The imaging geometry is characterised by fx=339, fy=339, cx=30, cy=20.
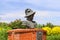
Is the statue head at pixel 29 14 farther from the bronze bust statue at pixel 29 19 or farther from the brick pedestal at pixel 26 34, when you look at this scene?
the brick pedestal at pixel 26 34

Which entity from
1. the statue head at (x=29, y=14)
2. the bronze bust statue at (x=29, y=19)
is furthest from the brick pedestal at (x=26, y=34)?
the statue head at (x=29, y=14)

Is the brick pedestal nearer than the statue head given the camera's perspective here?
Yes

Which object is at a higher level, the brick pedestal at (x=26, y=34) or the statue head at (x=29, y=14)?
the statue head at (x=29, y=14)

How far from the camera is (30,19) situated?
9727 mm

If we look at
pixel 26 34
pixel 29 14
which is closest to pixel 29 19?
pixel 29 14

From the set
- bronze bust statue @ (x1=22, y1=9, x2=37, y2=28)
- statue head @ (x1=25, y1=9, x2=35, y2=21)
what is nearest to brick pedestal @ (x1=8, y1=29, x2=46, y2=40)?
bronze bust statue @ (x1=22, y1=9, x2=37, y2=28)

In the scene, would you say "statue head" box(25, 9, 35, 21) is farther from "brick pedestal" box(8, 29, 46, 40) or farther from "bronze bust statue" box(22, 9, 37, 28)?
"brick pedestal" box(8, 29, 46, 40)

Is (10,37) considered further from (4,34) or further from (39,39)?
(4,34)

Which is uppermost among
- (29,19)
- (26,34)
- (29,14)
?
(29,14)

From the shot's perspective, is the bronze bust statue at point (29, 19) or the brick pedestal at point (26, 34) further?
the bronze bust statue at point (29, 19)

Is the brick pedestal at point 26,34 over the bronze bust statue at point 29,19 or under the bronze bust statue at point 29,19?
under

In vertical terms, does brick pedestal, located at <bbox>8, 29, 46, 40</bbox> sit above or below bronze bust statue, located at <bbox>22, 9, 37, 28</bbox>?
below

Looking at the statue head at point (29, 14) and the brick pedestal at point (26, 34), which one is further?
the statue head at point (29, 14)

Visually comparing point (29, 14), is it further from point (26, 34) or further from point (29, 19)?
point (26, 34)
